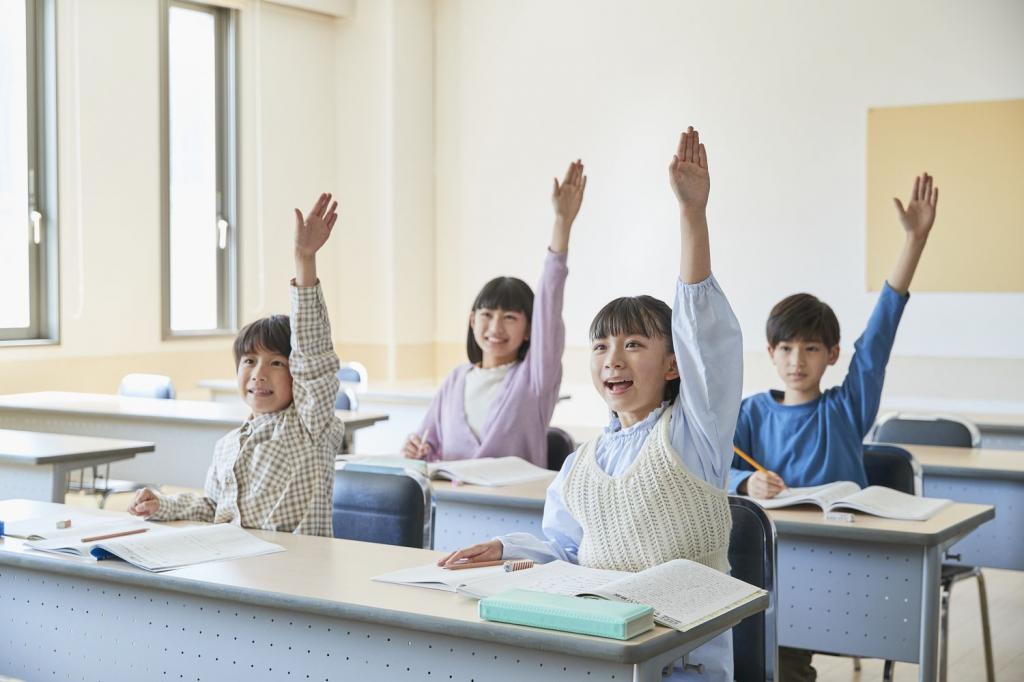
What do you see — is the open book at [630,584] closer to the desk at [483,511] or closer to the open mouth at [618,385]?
the open mouth at [618,385]

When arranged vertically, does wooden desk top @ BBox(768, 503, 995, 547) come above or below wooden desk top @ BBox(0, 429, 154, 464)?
below

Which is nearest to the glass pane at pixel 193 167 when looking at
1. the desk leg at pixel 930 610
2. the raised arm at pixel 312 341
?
the raised arm at pixel 312 341

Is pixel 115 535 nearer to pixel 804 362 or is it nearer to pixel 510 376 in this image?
pixel 510 376

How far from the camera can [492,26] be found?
807cm

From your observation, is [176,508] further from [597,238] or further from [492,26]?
[492,26]

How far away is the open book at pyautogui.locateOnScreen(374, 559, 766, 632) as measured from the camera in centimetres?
154

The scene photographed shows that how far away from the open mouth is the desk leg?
86 cm

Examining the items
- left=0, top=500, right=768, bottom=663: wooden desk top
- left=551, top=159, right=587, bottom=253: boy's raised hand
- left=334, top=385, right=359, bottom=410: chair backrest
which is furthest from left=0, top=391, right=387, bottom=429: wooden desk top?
left=0, top=500, right=768, bottom=663: wooden desk top

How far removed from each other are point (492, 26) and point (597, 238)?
166cm

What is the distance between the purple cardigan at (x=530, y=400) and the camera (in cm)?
327

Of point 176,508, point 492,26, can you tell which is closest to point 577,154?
point 492,26

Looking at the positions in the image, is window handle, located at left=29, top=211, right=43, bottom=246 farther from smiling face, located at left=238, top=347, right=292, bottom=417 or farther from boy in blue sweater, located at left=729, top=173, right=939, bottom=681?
boy in blue sweater, located at left=729, top=173, right=939, bottom=681

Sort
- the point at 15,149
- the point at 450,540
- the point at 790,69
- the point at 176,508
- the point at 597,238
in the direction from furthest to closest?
the point at 597,238 < the point at 790,69 < the point at 15,149 < the point at 450,540 < the point at 176,508

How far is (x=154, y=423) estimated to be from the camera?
186 inches
